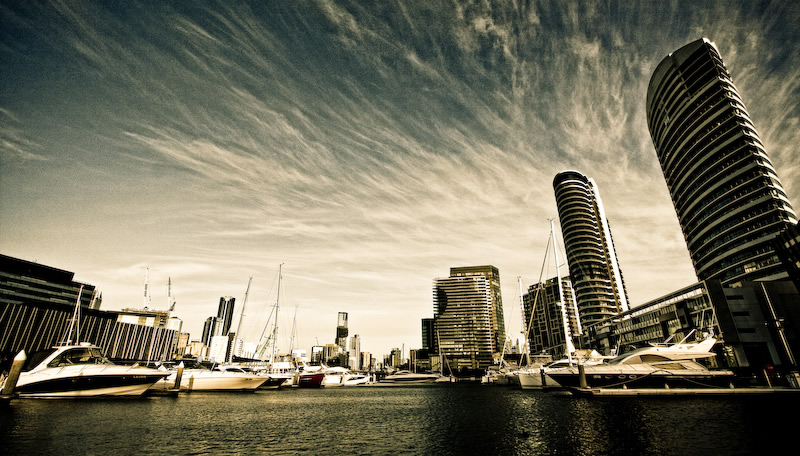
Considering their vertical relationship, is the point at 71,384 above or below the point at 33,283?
below

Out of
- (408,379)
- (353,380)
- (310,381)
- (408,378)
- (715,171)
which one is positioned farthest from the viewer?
(408,379)

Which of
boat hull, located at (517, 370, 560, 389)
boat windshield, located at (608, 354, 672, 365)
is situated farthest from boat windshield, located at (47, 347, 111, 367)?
boat windshield, located at (608, 354, 672, 365)

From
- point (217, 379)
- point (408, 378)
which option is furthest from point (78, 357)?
point (408, 378)

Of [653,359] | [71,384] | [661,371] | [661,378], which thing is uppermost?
[653,359]

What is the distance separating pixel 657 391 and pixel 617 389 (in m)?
4.03

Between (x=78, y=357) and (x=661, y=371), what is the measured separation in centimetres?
6307

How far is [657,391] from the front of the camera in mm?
38844

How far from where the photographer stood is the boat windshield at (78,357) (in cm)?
3659

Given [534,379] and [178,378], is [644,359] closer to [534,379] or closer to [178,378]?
[534,379]

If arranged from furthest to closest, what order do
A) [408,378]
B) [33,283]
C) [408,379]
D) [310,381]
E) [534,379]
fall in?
[408,379]
[408,378]
[33,283]
[310,381]
[534,379]

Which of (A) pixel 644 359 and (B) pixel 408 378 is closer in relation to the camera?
(A) pixel 644 359

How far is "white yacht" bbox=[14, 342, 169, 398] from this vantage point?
117ft

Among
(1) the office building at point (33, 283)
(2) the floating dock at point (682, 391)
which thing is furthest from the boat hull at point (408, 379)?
(2) the floating dock at point (682, 391)

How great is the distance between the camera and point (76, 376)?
1412 inches
